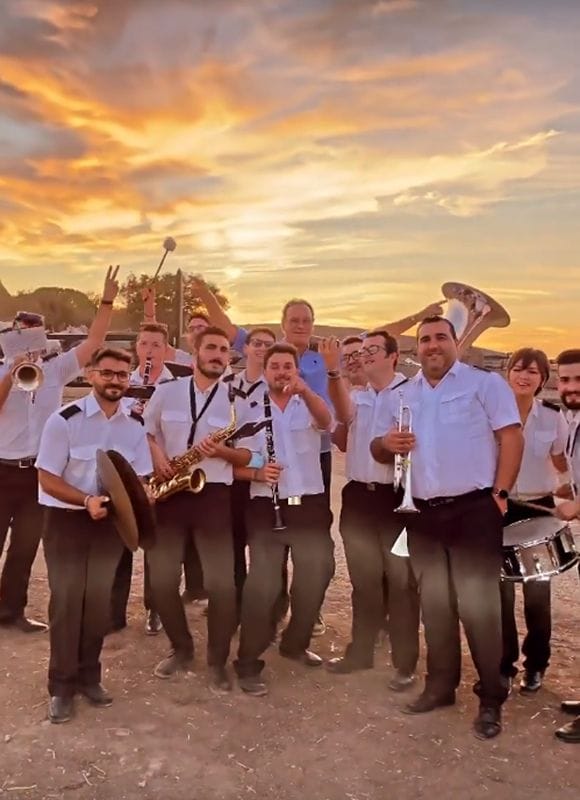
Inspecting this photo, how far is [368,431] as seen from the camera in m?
6.06

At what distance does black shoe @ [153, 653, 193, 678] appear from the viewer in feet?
19.3

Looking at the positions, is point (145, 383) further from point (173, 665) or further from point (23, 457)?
point (173, 665)

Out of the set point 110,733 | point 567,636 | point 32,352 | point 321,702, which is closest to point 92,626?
point 110,733

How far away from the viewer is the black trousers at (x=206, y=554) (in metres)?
5.70

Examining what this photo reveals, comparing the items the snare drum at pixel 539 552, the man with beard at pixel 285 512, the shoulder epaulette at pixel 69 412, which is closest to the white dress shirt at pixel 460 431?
the snare drum at pixel 539 552

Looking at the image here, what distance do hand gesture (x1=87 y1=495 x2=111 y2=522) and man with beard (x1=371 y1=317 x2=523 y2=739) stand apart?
191 centimetres

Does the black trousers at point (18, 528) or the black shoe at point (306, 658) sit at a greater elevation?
the black trousers at point (18, 528)

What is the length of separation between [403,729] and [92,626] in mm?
2160

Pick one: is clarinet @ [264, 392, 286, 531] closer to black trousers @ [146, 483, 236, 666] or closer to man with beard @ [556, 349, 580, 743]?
black trousers @ [146, 483, 236, 666]

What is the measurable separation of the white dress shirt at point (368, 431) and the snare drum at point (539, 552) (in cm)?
105

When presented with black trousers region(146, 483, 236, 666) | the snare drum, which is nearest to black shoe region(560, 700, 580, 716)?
the snare drum

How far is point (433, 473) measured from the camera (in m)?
5.23

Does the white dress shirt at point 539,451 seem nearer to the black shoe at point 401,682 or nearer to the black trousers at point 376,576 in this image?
the black trousers at point 376,576

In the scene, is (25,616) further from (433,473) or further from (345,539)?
(433,473)
